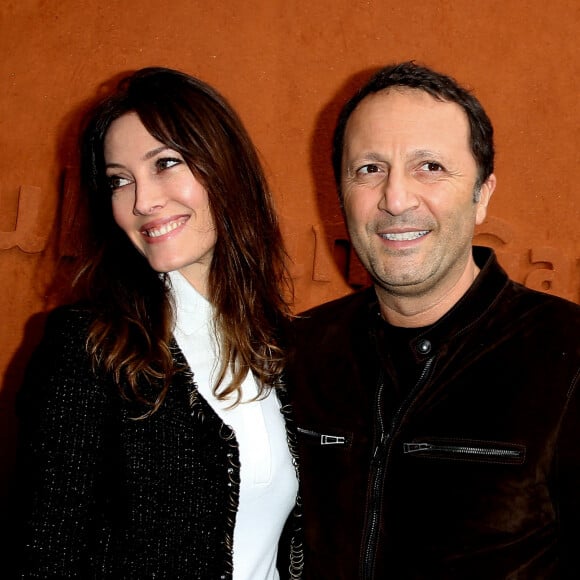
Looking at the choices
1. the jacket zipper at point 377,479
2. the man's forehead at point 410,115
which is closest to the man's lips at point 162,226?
the man's forehead at point 410,115

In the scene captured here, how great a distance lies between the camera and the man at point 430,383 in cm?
167

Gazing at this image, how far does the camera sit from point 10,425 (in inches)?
106

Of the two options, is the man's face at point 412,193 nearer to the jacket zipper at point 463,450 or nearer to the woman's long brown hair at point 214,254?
the woman's long brown hair at point 214,254

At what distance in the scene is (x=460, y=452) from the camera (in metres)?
1.73

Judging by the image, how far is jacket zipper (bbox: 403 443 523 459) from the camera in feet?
5.53

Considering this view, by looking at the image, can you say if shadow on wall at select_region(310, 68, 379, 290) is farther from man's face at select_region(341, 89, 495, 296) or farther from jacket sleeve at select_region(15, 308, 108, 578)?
jacket sleeve at select_region(15, 308, 108, 578)

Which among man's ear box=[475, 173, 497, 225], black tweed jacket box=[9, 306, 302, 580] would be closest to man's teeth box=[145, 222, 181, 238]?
black tweed jacket box=[9, 306, 302, 580]

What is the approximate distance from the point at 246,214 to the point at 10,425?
4.50ft

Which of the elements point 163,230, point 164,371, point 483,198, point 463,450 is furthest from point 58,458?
point 483,198

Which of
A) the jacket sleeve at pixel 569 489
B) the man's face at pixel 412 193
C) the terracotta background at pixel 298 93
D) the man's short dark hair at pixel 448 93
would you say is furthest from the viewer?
the terracotta background at pixel 298 93

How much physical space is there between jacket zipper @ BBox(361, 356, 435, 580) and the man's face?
0.95ft

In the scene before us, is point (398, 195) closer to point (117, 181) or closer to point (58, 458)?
point (117, 181)

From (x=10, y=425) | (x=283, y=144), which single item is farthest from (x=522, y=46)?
(x=10, y=425)

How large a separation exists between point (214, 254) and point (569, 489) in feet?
3.62
